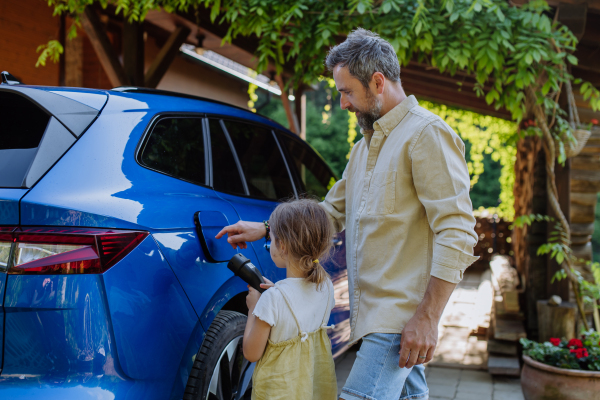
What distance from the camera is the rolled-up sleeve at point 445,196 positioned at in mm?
1537

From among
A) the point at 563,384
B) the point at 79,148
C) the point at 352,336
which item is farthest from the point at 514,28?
the point at 79,148

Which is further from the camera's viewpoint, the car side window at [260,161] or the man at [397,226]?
the car side window at [260,161]

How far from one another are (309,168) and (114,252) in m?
Answer: 2.17

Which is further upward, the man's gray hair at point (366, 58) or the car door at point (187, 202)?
the man's gray hair at point (366, 58)

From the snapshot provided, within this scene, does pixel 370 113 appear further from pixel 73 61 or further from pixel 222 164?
pixel 73 61

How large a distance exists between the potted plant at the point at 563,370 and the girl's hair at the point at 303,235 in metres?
2.53

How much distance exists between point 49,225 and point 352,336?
1.05 m

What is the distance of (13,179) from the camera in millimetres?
1636

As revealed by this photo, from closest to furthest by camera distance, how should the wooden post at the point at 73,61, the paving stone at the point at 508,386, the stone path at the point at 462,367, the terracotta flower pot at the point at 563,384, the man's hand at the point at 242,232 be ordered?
1. the man's hand at the point at 242,232
2. the terracotta flower pot at the point at 563,384
3. the stone path at the point at 462,367
4. the paving stone at the point at 508,386
5. the wooden post at the point at 73,61

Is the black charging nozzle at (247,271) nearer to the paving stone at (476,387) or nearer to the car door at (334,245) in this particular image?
the car door at (334,245)

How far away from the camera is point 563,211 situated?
454cm

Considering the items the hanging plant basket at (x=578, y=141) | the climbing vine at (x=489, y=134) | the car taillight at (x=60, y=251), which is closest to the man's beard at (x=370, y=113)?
the car taillight at (x=60, y=251)

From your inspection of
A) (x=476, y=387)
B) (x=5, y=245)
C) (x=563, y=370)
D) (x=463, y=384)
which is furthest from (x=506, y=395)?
(x=5, y=245)

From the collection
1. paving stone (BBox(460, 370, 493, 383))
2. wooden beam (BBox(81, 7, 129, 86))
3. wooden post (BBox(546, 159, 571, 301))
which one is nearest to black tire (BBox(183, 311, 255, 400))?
paving stone (BBox(460, 370, 493, 383))
